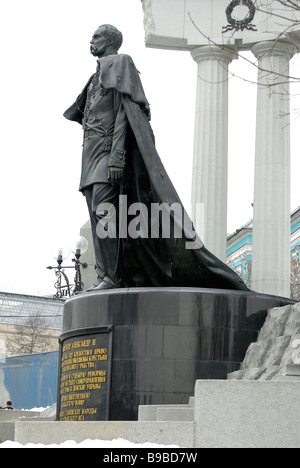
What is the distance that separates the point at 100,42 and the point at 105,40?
66 mm

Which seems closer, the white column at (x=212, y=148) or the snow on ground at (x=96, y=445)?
the snow on ground at (x=96, y=445)

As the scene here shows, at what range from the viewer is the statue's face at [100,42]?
1302 cm

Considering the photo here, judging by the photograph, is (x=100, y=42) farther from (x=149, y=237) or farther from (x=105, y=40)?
(x=149, y=237)

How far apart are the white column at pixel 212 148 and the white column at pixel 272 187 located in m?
1.13

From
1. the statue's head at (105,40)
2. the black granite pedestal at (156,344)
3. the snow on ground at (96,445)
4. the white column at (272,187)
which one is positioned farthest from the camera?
the white column at (272,187)

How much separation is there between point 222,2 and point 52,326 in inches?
1447

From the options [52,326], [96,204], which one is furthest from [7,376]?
[52,326]

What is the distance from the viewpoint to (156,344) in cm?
1132

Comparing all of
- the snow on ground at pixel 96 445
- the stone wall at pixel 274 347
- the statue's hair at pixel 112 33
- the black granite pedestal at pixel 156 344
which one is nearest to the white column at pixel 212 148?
the statue's hair at pixel 112 33

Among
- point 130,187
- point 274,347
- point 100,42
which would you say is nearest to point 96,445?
point 274,347

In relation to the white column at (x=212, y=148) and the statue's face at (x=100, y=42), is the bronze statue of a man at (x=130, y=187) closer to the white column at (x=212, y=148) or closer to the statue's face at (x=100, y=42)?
the statue's face at (x=100, y=42)

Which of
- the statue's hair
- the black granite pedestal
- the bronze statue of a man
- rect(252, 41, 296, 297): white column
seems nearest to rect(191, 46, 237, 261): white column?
rect(252, 41, 296, 297): white column

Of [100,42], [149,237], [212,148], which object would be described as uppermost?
[212,148]
